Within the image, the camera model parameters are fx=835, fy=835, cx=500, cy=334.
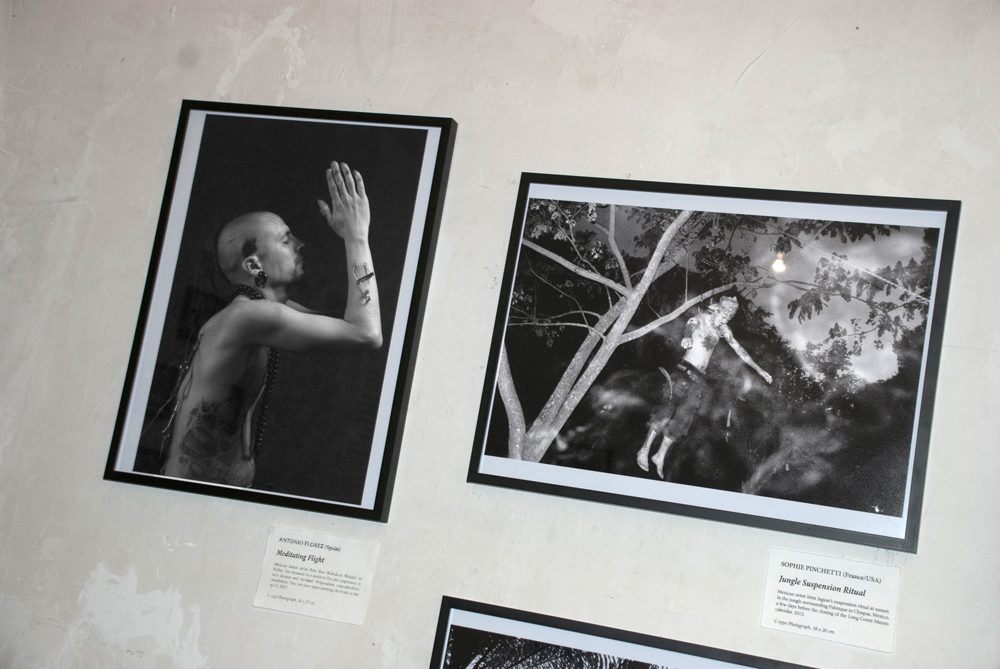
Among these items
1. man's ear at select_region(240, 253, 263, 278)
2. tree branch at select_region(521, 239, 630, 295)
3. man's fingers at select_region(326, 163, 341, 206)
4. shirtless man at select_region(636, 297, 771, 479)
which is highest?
man's fingers at select_region(326, 163, 341, 206)

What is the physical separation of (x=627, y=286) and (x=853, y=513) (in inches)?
25.3

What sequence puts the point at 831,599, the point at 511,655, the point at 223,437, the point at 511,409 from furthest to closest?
the point at 223,437
the point at 511,409
the point at 511,655
the point at 831,599

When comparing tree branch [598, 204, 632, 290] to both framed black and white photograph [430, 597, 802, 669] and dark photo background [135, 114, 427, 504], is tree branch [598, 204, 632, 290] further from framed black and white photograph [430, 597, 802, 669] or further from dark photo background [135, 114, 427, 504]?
framed black and white photograph [430, 597, 802, 669]

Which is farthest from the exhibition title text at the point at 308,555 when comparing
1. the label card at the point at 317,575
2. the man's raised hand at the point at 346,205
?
the man's raised hand at the point at 346,205

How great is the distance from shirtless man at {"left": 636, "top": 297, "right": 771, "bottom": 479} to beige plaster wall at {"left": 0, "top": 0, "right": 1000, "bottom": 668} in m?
0.18

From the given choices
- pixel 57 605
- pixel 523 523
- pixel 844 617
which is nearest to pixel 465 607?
pixel 523 523

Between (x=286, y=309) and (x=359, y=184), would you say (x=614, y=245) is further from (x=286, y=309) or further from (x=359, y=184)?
(x=286, y=309)

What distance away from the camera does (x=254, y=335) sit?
1.96 metres

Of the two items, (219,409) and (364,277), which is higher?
(364,277)

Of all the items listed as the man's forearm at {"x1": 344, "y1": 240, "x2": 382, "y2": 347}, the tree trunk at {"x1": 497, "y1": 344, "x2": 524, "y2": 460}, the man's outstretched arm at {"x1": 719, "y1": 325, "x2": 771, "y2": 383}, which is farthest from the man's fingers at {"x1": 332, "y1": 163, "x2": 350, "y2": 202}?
the man's outstretched arm at {"x1": 719, "y1": 325, "x2": 771, "y2": 383}

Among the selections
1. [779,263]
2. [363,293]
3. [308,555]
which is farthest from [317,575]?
[779,263]

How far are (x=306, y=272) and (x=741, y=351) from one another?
3.30 ft

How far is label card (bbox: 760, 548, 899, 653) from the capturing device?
1.59 meters

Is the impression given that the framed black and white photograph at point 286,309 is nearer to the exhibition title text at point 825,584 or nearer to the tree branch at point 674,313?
the tree branch at point 674,313
